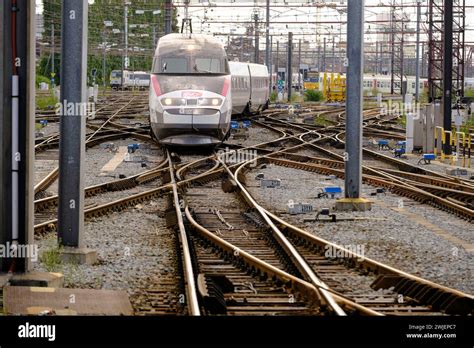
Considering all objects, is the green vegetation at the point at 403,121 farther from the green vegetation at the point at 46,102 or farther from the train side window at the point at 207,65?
the green vegetation at the point at 46,102

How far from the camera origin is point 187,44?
25312 millimetres

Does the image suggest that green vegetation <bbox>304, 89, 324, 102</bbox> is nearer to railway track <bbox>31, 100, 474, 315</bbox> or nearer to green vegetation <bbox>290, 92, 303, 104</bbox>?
green vegetation <bbox>290, 92, 303, 104</bbox>

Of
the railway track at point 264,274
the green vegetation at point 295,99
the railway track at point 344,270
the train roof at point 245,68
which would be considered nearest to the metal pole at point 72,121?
the railway track at point 264,274

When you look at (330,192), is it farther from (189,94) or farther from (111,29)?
(111,29)

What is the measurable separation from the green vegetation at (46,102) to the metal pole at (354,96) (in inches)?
1467

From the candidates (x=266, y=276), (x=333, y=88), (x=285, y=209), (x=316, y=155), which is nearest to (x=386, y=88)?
(x=333, y=88)

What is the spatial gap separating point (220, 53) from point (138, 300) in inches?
682

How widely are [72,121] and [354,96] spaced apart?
5972mm

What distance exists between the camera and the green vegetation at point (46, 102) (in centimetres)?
5209

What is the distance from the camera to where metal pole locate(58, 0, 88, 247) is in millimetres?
10523

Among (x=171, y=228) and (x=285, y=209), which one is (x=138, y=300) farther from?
(x=285, y=209)

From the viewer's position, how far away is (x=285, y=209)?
51.1 feet

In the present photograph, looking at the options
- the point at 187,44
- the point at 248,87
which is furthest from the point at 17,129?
the point at 248,87

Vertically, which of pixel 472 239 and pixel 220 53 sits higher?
pixel 220 53
